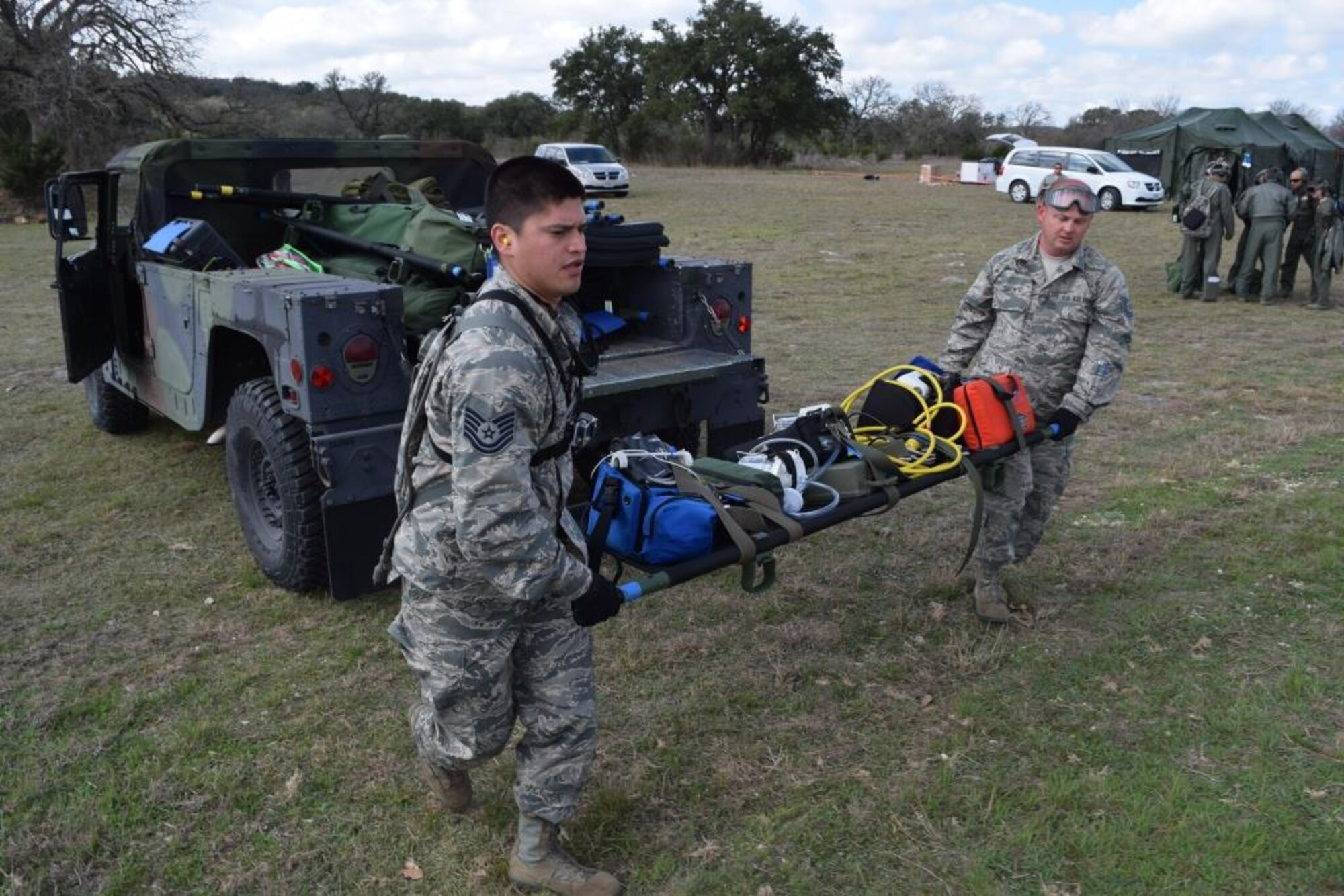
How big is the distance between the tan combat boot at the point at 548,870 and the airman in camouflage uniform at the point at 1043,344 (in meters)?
2.12

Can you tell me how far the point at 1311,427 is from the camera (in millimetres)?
6766

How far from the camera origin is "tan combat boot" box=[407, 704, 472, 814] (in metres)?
2.92

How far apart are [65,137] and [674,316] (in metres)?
26.4

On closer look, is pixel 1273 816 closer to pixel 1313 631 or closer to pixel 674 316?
pixel 1313 631

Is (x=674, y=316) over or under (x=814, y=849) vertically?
over

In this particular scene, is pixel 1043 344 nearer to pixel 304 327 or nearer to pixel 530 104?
pixel 304 327

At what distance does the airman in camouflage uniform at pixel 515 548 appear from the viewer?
7.43 feet

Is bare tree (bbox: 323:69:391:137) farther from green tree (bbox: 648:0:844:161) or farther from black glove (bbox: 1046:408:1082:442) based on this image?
black glove (bbox: 1046:408:1082:442)

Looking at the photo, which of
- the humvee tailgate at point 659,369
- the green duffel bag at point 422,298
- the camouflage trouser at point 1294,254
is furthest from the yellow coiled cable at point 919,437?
the camouflage trouser at point 1294,254

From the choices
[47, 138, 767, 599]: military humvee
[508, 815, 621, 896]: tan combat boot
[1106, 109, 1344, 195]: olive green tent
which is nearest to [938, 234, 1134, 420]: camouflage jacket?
[47, 138, 767, 599]: military humvee

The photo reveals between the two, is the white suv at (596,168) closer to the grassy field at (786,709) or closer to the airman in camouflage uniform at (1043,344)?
the grassy field at (786,709)

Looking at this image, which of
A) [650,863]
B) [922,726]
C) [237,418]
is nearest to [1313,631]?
[922,726]

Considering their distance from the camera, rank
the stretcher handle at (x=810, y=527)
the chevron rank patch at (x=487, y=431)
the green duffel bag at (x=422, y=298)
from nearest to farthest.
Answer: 1. the chevron rank patch at (x=487, y=431)
2. the stretcher handle at (x=810, y=527)
3. the green duffel bag at (x=422, y=298)

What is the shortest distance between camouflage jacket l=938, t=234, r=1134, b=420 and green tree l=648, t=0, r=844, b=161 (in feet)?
132
